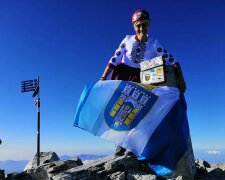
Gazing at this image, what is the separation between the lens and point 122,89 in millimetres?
6742

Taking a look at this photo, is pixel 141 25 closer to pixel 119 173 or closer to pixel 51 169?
pixel 119 173

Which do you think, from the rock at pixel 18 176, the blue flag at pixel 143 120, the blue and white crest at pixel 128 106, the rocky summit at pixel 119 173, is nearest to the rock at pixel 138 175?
the rocky summit at pixel 119 173

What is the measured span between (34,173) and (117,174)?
9.88ft

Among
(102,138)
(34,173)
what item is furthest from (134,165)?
(34,173)

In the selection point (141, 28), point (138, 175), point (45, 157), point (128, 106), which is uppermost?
point (141, 28)

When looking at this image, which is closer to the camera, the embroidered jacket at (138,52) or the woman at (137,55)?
the woman at (137,55)

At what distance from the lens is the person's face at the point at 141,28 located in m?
7.05

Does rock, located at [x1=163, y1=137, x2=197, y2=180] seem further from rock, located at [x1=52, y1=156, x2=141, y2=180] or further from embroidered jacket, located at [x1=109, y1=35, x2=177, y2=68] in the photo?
embroidered jacket, located at [x1=109, y1=35, x2=177, y2=68]

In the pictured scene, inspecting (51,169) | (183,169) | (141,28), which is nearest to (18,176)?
(51,169)

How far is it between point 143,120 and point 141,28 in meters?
1.89

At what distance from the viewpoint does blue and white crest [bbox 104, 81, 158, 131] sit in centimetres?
653

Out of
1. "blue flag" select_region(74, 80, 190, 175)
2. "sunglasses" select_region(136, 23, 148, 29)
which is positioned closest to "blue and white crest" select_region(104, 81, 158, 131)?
"blue flag" select_region(74, 80, 190, 175)

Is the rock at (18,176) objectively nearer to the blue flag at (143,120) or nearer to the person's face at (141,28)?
the blue flag at (143,120)

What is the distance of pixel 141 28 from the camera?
7141mm
